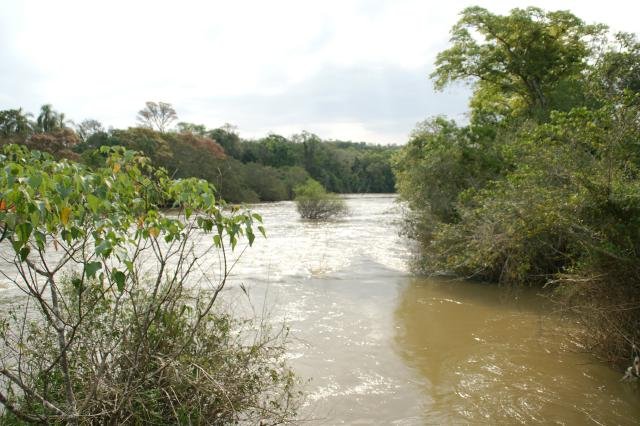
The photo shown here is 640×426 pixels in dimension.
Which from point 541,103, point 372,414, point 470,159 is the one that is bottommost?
point 372,414

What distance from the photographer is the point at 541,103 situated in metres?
20.5

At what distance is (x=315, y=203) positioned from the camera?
33656mm

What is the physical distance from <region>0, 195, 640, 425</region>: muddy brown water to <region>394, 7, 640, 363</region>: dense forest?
2.28 ft

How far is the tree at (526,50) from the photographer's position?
2064cm

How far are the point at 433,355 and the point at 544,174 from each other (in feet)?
11.2

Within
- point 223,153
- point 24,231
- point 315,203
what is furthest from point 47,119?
point 24,231

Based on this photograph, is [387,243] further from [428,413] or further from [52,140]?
[52,140]

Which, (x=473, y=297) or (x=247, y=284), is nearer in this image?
(x=473, y=297)

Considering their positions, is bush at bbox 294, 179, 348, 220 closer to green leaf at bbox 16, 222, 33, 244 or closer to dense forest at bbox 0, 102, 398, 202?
dense forest at bbox 0, 102, 398, 202

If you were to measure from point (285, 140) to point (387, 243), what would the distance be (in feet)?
245

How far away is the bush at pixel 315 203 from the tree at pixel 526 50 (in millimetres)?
13977

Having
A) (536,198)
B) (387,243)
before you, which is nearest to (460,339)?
(536,198)

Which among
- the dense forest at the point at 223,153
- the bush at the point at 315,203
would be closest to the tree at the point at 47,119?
the dense forest at the point at 223,153

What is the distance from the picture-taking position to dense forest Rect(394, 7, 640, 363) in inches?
223
